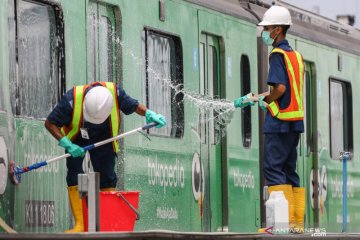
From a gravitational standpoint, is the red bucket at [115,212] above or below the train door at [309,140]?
below

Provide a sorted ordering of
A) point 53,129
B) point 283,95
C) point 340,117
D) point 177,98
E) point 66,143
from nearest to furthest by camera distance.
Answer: point 66,143 → point 53,129 → point 283,95 → point 177,98 → point 340,117

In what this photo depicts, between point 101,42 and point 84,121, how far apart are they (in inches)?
57.1

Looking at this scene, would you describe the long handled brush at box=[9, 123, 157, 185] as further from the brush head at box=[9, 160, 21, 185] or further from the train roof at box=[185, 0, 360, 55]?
the train roof at box=[185, 0, 360, 55]

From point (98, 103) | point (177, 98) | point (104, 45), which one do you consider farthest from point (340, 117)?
point (98, 103)

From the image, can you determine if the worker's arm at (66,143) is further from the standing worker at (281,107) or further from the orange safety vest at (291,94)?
the orange safety vest at (291,94)

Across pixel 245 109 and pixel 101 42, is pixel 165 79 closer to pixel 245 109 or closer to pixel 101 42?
pixel 101 42

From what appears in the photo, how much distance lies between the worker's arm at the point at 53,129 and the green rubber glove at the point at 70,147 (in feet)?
0.16

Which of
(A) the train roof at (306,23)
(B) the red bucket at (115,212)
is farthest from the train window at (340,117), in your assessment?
(B) the red bucket at (115,212)

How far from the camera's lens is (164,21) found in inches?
510

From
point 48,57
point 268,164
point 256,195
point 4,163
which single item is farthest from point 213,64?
point 4,163

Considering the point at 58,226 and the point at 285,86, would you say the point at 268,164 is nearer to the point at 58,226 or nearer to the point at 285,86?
the point at 285,86

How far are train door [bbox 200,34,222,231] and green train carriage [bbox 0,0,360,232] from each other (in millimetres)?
19

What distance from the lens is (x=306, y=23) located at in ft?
56.0

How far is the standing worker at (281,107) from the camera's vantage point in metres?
11.6
